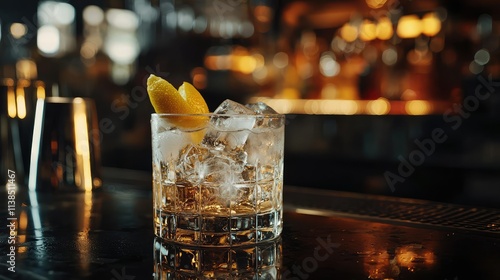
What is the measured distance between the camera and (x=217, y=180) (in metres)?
0.87

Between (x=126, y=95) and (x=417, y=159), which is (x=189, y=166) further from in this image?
(x=126, y=95)

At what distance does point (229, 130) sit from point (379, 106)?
3542 millimetres

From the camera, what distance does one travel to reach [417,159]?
3504mm

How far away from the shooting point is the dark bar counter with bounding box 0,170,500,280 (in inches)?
27.8

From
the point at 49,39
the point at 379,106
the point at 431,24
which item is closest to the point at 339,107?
the point at 379,106

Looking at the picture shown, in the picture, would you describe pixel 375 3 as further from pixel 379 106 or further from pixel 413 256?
pixel 413 256

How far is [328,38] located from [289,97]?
585 millimetres

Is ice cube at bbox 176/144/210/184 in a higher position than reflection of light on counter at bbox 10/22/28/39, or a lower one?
lower

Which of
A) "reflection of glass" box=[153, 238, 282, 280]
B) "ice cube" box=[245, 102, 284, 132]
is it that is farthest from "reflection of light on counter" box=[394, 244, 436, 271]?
"ice cube" box=[245, 102, 284, 132]

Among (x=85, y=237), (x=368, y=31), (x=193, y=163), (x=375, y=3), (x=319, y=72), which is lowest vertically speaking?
(x=85, y=237)

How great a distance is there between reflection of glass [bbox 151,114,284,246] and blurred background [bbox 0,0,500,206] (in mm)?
918

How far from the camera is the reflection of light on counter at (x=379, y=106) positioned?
422 cm

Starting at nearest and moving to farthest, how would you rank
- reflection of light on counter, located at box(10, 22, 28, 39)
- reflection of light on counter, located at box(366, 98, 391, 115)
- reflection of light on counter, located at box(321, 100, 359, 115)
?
reflection of light on counter, located at box(366, 98, 391, 115) < reflection of light on counter, located at box(321, 100, 359, 115) < reflection of light on counter, located at box(10, 22, 28, 39)

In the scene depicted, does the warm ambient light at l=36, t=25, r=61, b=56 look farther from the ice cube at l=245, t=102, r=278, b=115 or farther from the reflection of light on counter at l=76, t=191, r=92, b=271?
the ice cube at l=245, t=102, r=278, b=115
